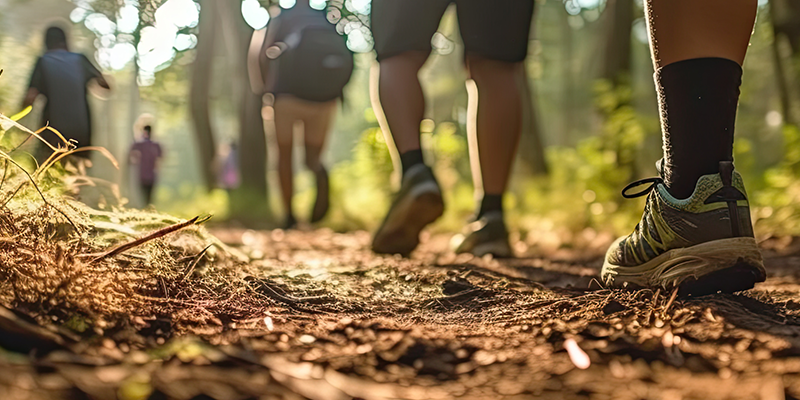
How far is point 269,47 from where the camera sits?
525 centimetres

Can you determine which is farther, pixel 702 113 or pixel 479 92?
pixel 479 92

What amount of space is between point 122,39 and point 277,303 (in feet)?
14.1

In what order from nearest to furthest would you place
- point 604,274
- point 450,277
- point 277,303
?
1. point 277,303
2. point 604,274
3. point 450,277

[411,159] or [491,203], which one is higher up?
[411,159]

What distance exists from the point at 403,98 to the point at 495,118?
0.48 metres

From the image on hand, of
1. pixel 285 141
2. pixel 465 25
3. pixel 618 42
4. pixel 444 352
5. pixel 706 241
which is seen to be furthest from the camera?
pixel 618 42

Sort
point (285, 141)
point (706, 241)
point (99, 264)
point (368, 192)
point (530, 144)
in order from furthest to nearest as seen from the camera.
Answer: point (368, 192) → point (530, 144) → point (285, 141) → point (706, 241) → point (99, 264)

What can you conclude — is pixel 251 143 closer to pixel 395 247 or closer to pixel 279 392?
pixel 395 247

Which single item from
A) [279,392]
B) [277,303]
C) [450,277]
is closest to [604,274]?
[450,277]

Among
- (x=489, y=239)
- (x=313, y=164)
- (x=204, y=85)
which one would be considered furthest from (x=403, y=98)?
(x=204, y=85)

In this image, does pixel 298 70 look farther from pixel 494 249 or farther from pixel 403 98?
pixel 494 249

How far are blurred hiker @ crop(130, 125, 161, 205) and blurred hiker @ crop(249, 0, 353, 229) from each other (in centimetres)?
418

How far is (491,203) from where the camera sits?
8.67 ft

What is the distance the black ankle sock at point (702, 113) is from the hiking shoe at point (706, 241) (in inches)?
1.4
